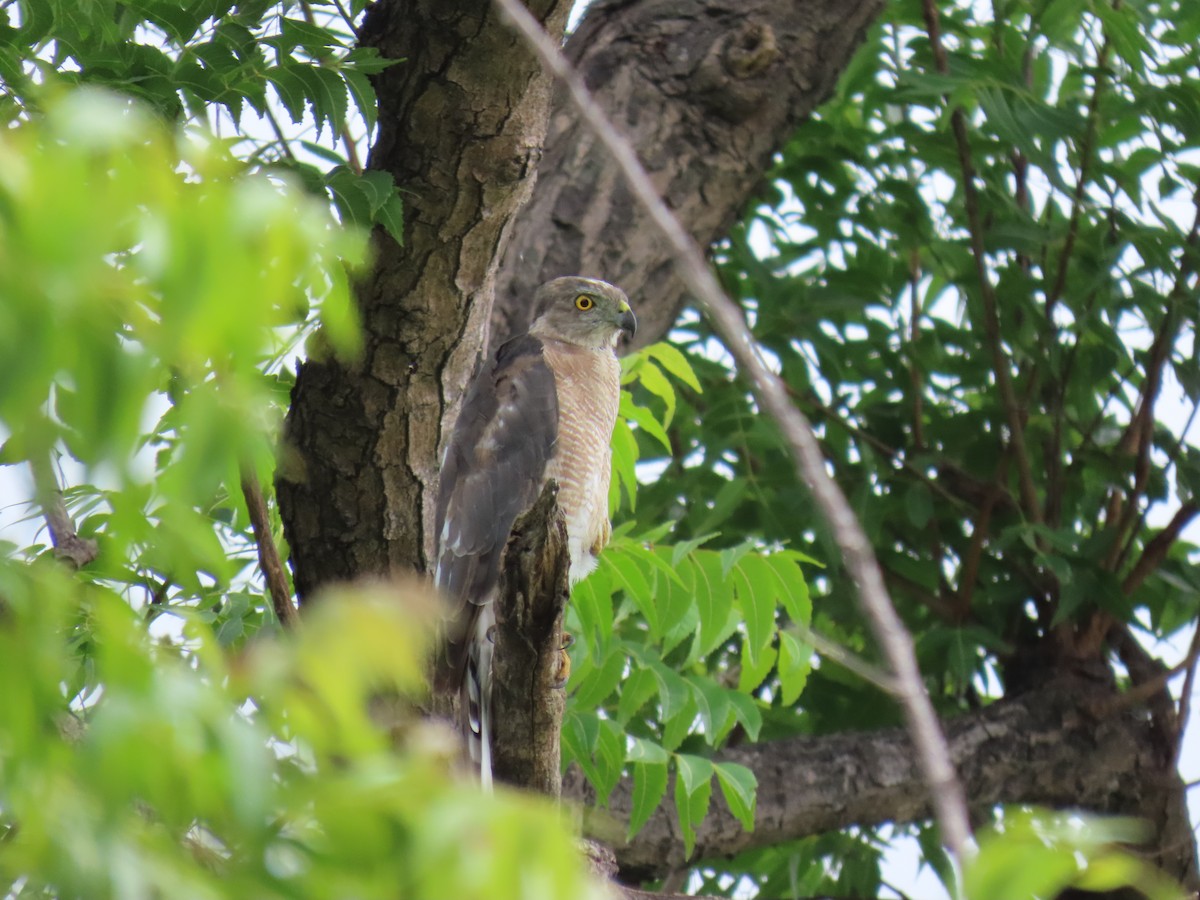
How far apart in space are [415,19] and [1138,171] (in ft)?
11.3

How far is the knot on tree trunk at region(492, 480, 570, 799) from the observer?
299cm

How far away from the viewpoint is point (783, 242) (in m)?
6.55

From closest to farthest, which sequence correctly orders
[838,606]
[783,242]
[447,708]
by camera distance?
→ [447,708]
[838,606]
[783,242]

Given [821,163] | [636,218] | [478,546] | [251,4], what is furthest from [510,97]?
[821,163]

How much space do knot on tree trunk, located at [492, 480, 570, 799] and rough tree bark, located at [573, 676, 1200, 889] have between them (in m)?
2.14

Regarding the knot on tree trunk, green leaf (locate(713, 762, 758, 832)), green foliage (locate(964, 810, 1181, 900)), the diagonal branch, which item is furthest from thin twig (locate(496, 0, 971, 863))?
the diagonal branch

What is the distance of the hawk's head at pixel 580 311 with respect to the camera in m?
5.25

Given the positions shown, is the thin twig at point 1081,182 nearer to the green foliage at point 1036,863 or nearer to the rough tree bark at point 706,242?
the rough tree bark at point 706,242

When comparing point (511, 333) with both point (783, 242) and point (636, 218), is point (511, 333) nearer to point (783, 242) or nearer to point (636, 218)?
point (636, 218)

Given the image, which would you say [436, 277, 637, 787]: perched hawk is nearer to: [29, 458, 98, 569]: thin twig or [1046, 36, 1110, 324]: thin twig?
[29, 458, 98, 569]: thin twig

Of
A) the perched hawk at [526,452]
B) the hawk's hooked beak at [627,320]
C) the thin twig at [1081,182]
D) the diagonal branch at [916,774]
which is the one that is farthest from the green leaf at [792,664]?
the thin twig at [1081,182]

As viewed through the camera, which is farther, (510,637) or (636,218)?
(636,218)

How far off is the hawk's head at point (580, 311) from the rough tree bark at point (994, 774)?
1.72 metres

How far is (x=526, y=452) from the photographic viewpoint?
4867mm
